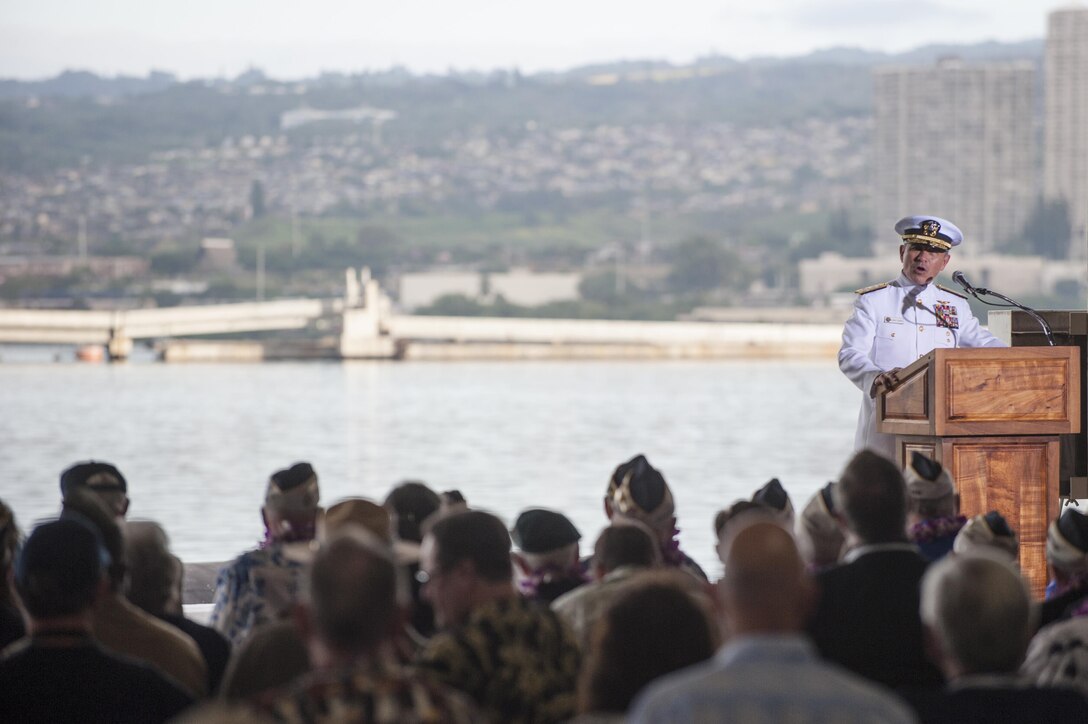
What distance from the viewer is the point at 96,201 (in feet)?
520

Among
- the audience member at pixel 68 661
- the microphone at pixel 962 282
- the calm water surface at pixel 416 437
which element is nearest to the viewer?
the audience member at pixel 68 661

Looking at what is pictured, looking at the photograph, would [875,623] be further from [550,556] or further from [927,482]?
[927,482]

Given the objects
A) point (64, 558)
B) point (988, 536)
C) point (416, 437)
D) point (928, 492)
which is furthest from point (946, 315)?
point (416, 437)

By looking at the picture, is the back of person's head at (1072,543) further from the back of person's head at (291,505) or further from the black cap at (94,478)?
the black cap at (94,478)

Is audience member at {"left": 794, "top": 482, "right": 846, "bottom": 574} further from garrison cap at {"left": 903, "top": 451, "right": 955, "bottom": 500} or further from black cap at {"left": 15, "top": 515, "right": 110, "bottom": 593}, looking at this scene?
black cap at {"left": 15, "top": 515, "right": 110, "bottom": 593}

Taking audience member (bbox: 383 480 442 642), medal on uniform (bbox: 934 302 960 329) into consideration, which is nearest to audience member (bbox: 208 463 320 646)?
audience member (bbox: 383 480 442 642)

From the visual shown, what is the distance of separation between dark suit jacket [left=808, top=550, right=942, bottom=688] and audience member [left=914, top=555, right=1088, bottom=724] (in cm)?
81

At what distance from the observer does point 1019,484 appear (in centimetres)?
608

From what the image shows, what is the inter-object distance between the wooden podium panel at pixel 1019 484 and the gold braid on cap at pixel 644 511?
1538 millimetres

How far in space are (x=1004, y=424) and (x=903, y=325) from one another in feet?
3.17

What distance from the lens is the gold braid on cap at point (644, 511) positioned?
15.5 ft

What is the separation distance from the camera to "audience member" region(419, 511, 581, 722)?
10.3 feet

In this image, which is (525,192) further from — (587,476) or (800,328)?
(587,476)

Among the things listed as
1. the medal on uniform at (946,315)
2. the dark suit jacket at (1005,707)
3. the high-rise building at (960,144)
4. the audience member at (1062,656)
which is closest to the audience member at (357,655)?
the dark suit jacket at (1005,707)
